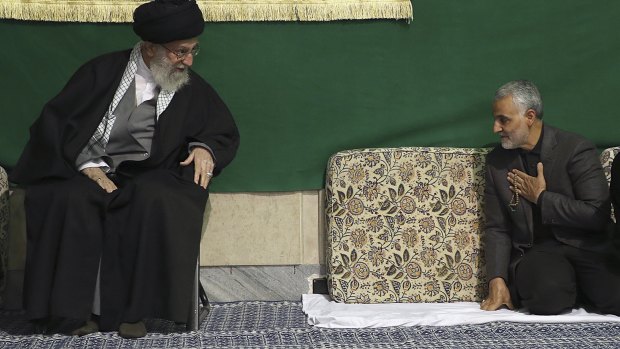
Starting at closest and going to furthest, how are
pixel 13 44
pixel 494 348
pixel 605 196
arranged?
pixel 494 348 → pixel 605 196 → pixel 13 44

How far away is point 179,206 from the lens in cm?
441

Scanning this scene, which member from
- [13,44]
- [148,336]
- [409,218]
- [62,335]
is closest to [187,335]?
[148,336]

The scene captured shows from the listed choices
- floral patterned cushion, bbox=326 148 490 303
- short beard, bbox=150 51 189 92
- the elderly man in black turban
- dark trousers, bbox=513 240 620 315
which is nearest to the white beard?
floral patterned cushion, bbox=326 148 490 303

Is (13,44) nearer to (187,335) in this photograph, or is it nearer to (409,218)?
(187,335)

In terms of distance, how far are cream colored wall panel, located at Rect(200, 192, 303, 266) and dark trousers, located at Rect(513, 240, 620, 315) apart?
1132 mm

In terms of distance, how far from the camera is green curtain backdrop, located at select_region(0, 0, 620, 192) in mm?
5109

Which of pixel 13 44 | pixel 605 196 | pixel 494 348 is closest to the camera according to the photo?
pixel 494 348

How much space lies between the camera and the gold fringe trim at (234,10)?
197 inches

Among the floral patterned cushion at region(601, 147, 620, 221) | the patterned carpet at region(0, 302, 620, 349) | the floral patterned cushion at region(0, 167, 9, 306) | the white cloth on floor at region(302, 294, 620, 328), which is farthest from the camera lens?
the floral patterned cushion at region(601, 147, 620, 221)

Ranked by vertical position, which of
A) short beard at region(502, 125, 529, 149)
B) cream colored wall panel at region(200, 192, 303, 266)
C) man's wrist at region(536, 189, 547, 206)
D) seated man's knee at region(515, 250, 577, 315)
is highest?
short beard at region(502, 125, 529, 149)

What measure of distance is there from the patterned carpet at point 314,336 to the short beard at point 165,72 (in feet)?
3.52

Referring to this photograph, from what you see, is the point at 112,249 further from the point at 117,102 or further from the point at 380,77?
the point at 380,77

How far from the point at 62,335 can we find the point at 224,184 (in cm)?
115

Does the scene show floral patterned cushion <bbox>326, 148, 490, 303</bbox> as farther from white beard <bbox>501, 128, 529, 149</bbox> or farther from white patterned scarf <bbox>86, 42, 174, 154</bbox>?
white patterned scarf <bbox>86, 42, 174, 154</bbox>
